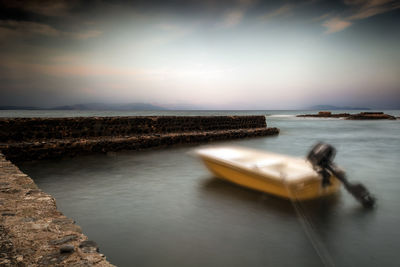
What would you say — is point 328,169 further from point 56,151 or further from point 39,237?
point 56,151

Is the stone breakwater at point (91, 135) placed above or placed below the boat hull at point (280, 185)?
above

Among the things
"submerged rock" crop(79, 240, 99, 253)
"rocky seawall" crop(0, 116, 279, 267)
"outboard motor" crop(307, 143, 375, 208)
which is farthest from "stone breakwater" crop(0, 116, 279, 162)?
"outboard motor" crop(307, 143, 375, 208)

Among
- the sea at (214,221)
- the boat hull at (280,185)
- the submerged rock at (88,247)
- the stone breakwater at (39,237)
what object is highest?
the stone breakwater at (39,237)

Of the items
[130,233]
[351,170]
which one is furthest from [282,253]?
[351,170]

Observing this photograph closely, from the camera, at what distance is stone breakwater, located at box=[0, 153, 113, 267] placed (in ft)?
5.31

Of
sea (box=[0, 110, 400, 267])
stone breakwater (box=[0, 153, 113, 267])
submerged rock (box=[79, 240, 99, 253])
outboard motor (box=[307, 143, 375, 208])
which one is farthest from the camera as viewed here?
outboard motor (box=[307, 143, 375, 208])

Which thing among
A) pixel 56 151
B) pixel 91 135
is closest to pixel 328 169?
pixel 56 151

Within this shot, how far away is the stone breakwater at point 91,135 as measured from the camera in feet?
23.6

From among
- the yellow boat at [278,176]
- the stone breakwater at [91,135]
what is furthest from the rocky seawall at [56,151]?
the yellow boat at [278,176]

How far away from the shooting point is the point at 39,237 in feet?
6.28

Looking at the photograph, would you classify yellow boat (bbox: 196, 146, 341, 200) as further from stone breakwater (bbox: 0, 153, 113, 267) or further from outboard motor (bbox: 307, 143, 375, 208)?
stone breakwater (bbox: 0, 153, 113, 267)

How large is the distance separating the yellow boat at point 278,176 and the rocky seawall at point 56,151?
2.63m

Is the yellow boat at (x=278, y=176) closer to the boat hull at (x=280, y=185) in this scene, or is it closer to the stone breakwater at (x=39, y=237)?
the boat hull at (x=280, y=185)

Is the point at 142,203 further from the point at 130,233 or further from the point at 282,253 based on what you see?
the point at 282,253
